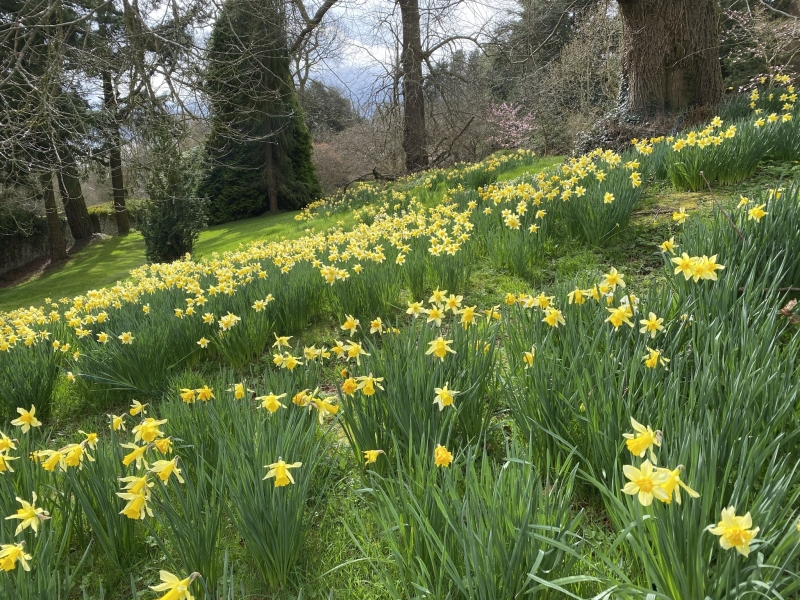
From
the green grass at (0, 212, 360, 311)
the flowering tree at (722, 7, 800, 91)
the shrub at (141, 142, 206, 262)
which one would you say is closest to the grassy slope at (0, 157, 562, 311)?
the green grass at (0, 212, 360, 311)

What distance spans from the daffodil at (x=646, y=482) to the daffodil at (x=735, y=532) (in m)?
0.10

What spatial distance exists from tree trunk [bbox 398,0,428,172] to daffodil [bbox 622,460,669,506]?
13340mm

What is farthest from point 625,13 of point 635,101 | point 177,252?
point 177,252

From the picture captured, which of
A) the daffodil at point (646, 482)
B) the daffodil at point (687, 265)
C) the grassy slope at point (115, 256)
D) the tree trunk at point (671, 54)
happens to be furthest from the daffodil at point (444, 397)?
the grassy slope at point (115, 256)

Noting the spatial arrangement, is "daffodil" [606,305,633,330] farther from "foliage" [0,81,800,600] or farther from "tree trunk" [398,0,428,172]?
"tree trunk" [398,0,428,172]

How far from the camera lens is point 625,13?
20.6 ft

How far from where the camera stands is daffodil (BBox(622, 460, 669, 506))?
0.91 meters

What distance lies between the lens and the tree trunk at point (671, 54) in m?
5.86

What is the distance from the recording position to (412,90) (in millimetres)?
13352

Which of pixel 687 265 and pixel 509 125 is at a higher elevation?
pixel 509 125

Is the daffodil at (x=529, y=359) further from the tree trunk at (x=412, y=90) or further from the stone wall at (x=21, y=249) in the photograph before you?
the stone wall at (x=21, y=249)

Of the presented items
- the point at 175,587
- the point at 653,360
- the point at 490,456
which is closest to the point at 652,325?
the point at 653,360

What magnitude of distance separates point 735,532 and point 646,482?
151 millimetres

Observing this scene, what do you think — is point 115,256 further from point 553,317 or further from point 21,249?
point 553,317
